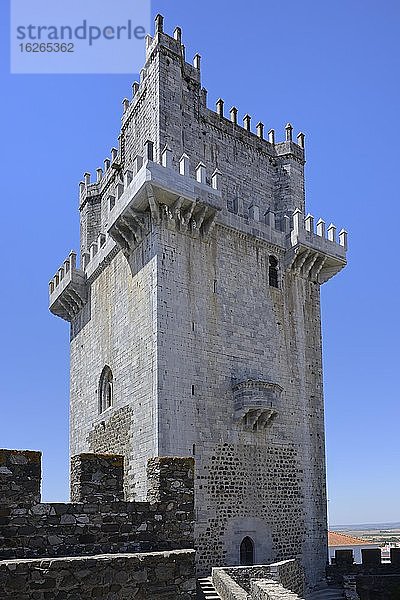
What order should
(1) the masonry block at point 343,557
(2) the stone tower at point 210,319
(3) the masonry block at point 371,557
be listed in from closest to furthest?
(2) the stone tower at point 210,319 → (1) the masonry block at point 343,557 → (3) the masonry block at point 371,557

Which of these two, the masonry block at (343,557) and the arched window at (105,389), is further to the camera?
the masonry block at (343,557)

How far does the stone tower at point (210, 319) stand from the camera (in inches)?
729

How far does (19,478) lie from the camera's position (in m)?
6.79

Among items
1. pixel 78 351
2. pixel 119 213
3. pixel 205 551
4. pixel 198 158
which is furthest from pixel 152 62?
pixel 205 551

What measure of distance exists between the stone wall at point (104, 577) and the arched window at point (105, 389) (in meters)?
14.6

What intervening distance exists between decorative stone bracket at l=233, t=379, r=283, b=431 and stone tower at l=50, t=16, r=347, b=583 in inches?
1.7

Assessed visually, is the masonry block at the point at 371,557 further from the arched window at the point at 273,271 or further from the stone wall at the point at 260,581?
the arched window at the point at 273,271

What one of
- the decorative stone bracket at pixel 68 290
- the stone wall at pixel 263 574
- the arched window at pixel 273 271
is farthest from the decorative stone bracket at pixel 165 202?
the stone wall at pixel 263 574

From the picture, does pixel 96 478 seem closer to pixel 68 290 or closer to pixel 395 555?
pixel 395 555

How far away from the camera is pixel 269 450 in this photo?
20.4 meters

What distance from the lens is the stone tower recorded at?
18.5 m

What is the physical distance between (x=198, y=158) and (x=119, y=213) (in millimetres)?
3613

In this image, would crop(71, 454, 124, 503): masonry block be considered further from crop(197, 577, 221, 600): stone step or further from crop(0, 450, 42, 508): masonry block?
crop(197, 577, 221, 600): stone step

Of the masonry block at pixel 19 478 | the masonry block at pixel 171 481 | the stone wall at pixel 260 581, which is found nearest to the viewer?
the masonry block at pixel 19 478
